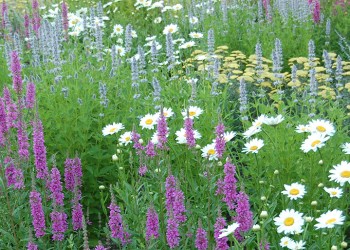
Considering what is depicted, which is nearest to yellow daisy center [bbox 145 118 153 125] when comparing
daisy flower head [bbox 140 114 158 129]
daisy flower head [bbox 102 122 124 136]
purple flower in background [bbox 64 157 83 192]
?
daisy flower head [bbox 140 114 158 129]

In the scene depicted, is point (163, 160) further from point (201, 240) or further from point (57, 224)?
point (57, 224)

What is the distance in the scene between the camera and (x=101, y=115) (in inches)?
176

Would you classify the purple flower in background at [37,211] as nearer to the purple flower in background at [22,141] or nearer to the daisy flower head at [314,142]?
the purple flower in background at [22,141]

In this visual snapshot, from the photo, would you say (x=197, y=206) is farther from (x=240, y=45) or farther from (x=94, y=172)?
(x=240, y=45)

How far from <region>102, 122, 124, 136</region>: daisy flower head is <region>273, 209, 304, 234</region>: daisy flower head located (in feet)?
5.20

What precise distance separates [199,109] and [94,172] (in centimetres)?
89

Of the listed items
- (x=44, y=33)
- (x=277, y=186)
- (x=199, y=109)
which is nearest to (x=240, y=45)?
(x=44, y=33)

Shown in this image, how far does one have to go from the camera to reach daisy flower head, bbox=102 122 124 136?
419cm

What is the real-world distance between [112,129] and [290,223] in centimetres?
171

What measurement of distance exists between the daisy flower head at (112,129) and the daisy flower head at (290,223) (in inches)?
62.4

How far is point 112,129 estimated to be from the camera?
423 centimetres

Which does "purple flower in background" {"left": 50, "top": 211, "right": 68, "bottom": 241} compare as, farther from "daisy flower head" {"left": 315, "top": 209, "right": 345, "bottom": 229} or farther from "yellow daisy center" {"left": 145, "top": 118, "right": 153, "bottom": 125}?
"daisy flower head" {"left": 315, "top": 209, "right": 345, "bottom": 229}

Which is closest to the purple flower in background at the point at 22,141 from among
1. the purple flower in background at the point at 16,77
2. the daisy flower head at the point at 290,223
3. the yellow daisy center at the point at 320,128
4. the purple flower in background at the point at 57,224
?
the purple flower in background at the point at 16,77

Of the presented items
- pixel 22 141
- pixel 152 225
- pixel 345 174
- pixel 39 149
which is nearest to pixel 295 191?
pixel 345 174
